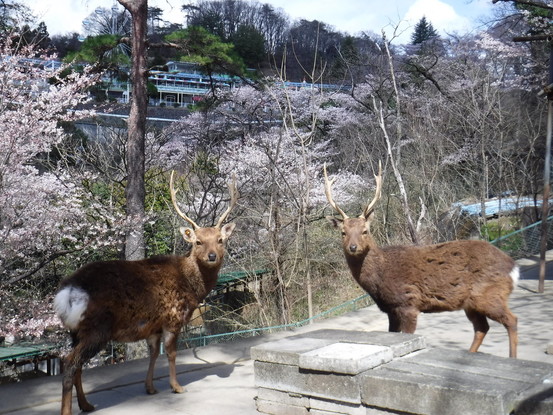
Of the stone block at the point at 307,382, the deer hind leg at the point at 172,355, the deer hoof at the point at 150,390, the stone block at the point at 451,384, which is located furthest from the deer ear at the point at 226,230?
the stone block at the point at 451,384

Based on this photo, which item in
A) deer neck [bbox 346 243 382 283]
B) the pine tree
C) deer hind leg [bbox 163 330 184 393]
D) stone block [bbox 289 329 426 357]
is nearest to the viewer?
stone block [bbox 289 329 426 357]

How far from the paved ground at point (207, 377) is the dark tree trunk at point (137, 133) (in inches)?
154

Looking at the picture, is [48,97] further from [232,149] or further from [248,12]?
[248,12]

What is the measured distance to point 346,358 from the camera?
14.2 feet

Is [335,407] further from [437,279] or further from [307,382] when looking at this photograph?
[437,279]

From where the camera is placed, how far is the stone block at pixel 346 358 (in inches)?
169

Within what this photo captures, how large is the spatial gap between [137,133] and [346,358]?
24.2ft

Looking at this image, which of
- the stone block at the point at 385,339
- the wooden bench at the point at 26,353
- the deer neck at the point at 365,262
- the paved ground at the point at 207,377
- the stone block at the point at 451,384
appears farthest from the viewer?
the wooden bench at the point at 26,353

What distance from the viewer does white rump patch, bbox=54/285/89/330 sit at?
14.8ft

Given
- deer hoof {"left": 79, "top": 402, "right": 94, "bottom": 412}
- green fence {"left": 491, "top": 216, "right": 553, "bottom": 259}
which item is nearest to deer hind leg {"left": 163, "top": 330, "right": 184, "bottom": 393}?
deer hoof {"left": 79, "top": 402, "right": 94, "bottom": 412}

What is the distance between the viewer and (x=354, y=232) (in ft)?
19.9

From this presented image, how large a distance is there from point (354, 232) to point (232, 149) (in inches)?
567

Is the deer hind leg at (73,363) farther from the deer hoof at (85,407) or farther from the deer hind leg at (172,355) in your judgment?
the deer hind leg at (172,355)

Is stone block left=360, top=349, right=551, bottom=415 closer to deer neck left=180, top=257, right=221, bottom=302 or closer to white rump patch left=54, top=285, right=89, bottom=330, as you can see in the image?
deer neck left=180, top=257, right=221, bottom=302
